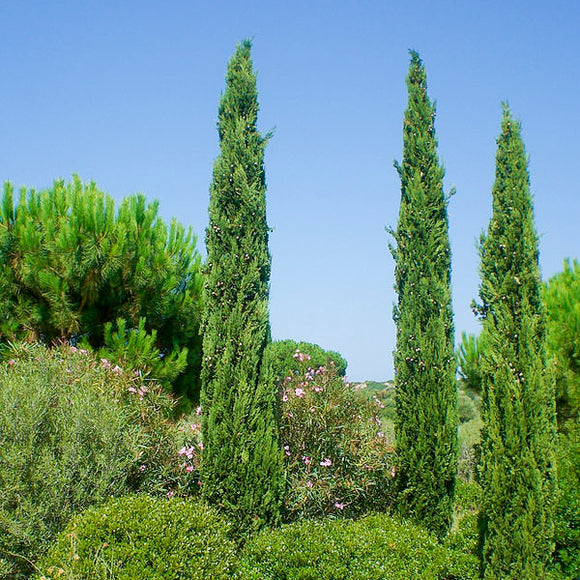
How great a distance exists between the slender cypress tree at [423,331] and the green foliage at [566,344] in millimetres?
5622

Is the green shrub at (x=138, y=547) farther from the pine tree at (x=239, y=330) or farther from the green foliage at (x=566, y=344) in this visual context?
the green foliage at (x=566, y=344)

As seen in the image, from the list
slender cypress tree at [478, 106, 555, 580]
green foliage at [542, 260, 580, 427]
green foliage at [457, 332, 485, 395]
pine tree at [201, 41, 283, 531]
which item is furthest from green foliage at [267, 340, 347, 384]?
slender cypress tree at [478, 106, 555, 580]

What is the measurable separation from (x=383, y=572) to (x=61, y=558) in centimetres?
265

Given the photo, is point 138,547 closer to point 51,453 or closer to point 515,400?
point 51,453

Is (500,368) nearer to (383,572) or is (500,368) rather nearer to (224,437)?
(383,572)

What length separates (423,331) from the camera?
7.20m

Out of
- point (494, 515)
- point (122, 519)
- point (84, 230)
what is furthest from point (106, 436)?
point (84, 230)

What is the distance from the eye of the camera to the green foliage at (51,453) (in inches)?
207

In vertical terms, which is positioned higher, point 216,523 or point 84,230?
point 84,230

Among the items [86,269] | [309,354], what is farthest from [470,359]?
[86,269]

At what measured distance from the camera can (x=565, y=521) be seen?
20.8 ft

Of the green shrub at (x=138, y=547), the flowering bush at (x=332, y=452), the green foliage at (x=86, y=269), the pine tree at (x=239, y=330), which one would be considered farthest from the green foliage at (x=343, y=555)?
the green foliage at (x=86, y=269)

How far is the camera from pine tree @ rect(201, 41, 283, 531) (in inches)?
239

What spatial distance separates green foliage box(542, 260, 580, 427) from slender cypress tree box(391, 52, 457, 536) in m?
5.62
